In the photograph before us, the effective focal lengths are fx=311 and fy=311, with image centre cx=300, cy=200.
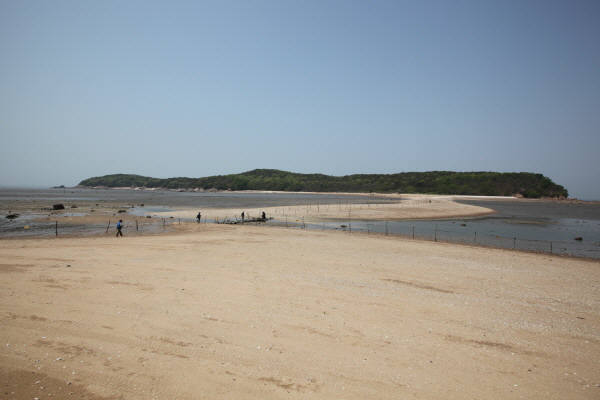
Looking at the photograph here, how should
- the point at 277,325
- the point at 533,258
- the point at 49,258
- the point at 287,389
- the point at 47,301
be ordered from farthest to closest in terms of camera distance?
the point at 533,258 → the point at 49,258 → the point at 47,301 → the point at 277,325 → the point at 287,389

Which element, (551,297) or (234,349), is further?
(551,297)

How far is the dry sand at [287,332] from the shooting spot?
5.93 meters

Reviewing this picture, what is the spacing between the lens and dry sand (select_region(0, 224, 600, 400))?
233 inches

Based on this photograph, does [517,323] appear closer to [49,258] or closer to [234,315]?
[234,315]

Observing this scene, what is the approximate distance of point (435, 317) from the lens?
31.6 ft

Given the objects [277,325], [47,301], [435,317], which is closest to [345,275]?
[435,317]

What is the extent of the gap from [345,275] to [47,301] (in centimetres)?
1102

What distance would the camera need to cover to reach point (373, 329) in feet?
28.0

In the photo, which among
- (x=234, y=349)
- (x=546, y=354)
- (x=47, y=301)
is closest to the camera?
(x=234, y=349)

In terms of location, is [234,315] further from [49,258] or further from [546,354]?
[49,258]

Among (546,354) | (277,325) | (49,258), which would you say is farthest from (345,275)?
(49,258)

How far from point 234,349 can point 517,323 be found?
8.48m

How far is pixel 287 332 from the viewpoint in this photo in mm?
8109

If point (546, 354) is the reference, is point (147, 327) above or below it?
above
